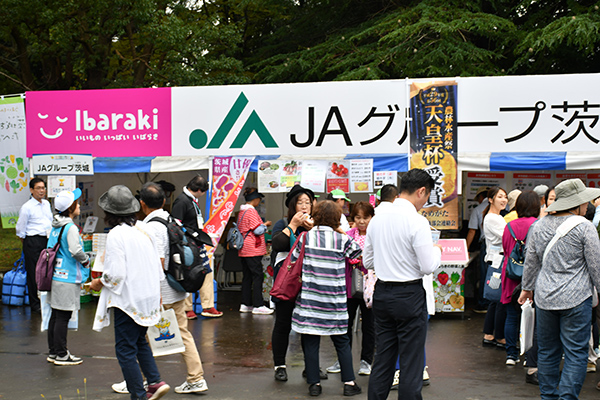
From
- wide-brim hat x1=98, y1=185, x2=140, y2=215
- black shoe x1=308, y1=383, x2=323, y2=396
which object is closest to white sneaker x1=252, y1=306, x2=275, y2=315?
black shoe x1=308, y1=383, x2=323, y2=396

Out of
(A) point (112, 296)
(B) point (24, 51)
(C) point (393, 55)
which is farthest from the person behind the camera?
(B) point (24, 51)

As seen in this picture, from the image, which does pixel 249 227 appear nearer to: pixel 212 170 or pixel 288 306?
pixel 212 170

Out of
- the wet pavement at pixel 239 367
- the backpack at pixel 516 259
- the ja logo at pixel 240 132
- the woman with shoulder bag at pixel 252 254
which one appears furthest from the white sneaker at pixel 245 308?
the backpack at pixel 516 259

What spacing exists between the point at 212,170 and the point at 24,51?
32.3 feet

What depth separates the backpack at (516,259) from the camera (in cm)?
586

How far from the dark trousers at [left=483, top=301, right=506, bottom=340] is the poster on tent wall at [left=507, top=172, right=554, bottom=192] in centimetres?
368

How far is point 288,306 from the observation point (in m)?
5.50

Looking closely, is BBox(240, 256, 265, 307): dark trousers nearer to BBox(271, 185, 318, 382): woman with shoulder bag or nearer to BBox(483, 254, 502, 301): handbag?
BBox(271, 185, 318, 382): woman with shoulder bag

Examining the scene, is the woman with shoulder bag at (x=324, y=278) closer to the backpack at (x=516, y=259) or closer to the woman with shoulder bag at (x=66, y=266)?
the backpack at (x=516, y=259)

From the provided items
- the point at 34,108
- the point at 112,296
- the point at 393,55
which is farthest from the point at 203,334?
the point at 393,55

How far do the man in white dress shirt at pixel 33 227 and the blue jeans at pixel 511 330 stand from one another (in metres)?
6.16

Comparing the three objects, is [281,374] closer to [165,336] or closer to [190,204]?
[165,336]

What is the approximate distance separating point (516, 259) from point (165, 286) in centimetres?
313

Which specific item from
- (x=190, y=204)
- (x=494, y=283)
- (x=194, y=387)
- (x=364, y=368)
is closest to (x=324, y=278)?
(x=364, y=368)
